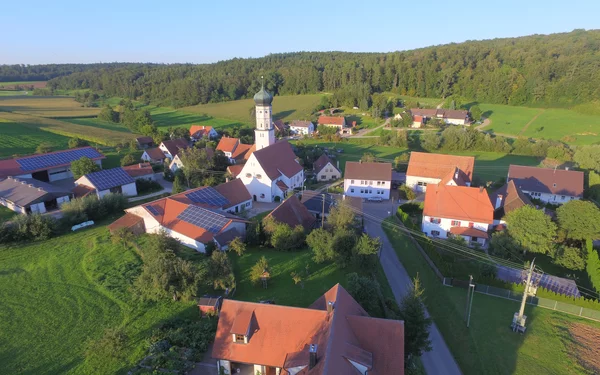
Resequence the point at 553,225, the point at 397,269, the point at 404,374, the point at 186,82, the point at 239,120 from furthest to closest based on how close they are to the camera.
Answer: the point at 186,82
the point at 239,120
the point at 553,225
the point at 397,269
the point at 404,374

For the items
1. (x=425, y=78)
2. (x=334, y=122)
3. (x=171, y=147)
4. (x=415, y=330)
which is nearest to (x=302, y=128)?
(x=334, y=122)

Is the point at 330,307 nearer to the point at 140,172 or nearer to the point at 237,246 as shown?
the point at 237,246

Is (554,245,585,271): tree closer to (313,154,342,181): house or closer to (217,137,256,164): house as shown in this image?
(313,154,342,181): house

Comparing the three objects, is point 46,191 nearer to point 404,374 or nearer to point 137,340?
point 137,340

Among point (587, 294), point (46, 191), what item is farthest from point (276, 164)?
point (587, 294)

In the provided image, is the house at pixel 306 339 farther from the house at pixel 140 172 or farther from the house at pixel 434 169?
the house at pixel 140 172

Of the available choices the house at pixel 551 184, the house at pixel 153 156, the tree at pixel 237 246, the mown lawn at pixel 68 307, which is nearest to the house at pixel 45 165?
the house at pixel 153 156
